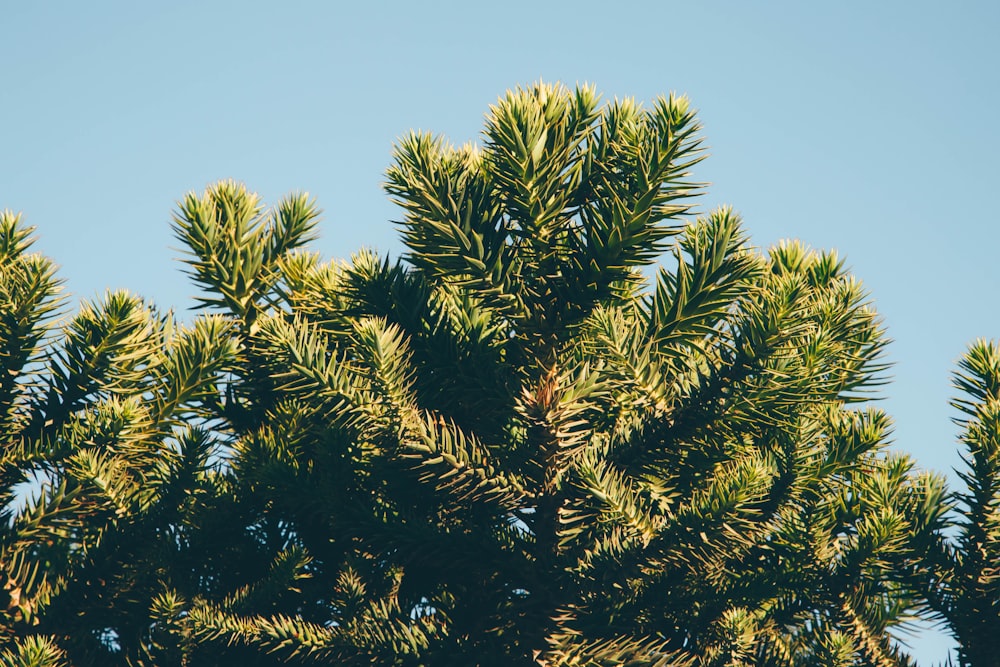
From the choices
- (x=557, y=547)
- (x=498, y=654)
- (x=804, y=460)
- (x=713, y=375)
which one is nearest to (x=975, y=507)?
(x=804, y=460)

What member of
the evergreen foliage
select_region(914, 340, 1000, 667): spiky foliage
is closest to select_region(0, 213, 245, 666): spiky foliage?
the evergreen foliage

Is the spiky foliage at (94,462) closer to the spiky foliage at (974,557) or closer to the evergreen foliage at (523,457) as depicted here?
the evergreen foliage at (523,457)

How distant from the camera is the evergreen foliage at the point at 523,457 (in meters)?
3.87

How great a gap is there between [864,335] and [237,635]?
274cm

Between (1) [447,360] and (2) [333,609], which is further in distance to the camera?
(2) [333,609]

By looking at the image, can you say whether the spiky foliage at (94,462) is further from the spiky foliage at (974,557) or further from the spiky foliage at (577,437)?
the spiky foliage at (974,557)

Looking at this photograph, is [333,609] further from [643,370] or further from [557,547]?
[643,370]

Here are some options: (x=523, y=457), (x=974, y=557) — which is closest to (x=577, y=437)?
(x=523, y=457)

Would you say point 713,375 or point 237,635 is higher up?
point 713,375

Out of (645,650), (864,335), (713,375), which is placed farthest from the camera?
(864,335)

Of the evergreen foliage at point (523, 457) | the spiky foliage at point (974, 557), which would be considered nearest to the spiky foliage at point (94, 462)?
the evergreen foliage at point (523, 457)

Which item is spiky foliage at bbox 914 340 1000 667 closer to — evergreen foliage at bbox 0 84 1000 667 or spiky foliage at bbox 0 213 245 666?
evergreen foliage at bbox 0 84 1000 667

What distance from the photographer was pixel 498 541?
4.12 metres

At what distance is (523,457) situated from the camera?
13.4 feet
